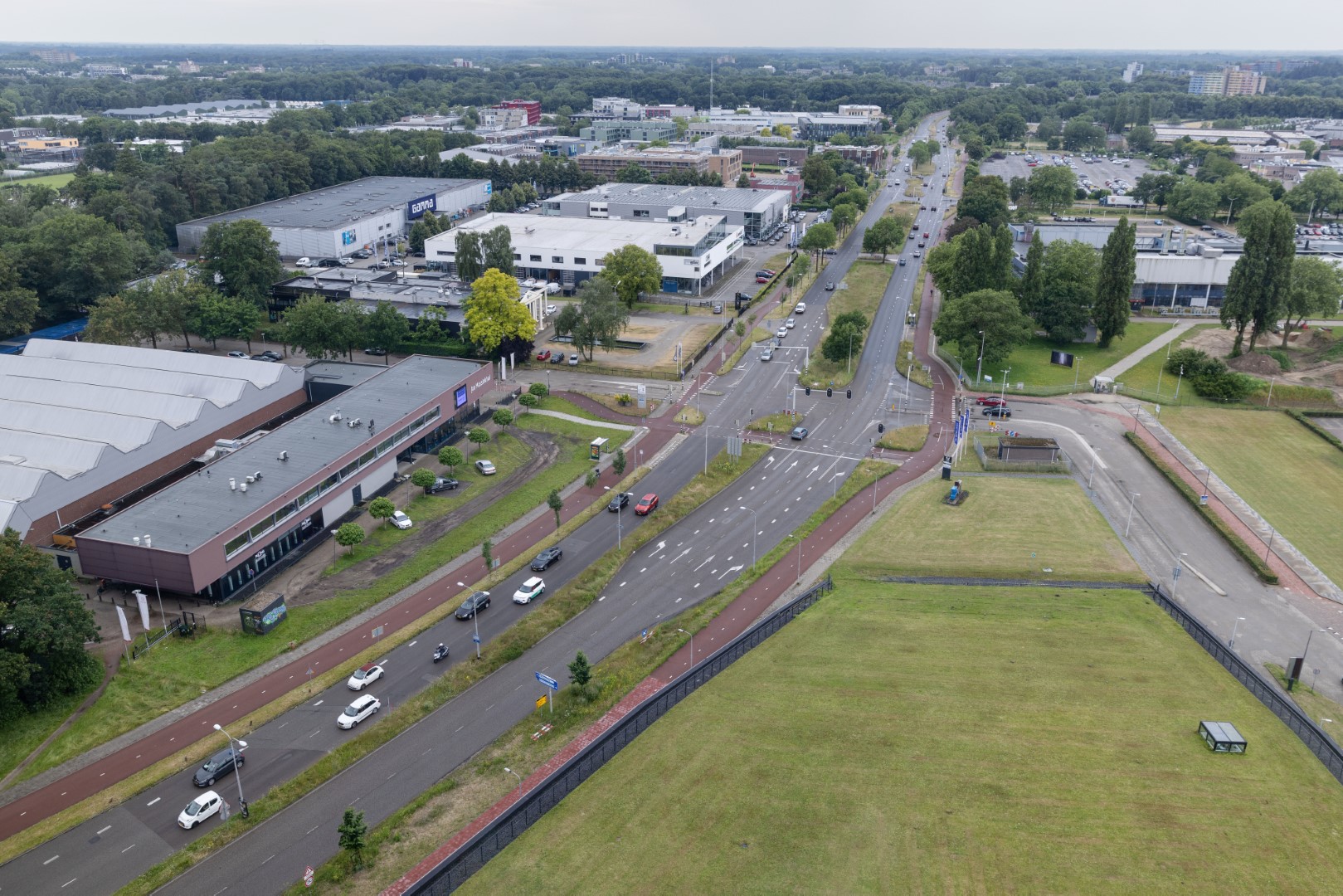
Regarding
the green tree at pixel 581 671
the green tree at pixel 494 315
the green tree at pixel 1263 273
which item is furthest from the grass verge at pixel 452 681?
the green tree at pixel 1263 273

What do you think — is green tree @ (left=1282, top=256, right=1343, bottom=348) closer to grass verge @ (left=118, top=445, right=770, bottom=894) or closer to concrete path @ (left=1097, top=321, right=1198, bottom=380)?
concrete path @ (left=1097, top=321, right=1198, bottom=380)

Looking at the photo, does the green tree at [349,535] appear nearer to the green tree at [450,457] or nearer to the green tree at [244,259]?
the green tree at [450,457]

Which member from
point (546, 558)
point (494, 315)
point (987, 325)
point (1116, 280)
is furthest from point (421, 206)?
point (546, 558)

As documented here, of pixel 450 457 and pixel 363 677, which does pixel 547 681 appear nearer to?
pixel 363 677

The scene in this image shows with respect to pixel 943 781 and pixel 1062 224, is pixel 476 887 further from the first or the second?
pixel 1062 224

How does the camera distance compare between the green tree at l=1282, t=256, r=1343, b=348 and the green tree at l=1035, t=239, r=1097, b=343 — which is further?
the green tree at l=1035, t=239, r=1097, b=343

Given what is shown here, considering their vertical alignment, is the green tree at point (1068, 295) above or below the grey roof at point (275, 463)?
above

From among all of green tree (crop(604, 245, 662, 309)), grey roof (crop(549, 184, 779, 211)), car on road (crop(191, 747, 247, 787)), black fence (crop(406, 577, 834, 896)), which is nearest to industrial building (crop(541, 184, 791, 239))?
grey roof (crop(549, 184, 779, 211))
